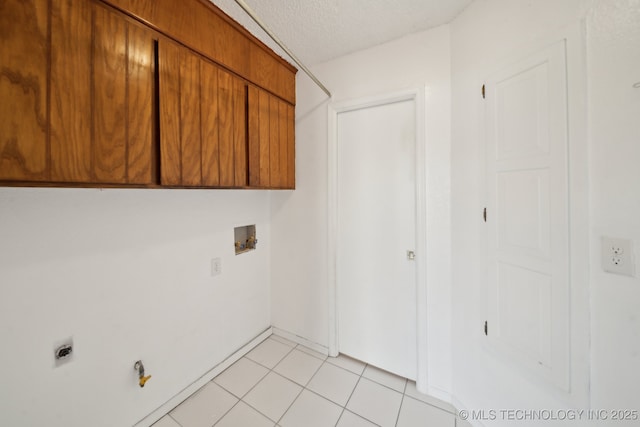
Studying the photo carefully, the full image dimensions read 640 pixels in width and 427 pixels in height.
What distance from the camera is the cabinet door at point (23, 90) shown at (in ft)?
2.24

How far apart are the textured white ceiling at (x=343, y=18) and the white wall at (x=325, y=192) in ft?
0.30

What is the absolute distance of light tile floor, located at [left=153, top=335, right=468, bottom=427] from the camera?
1.35 metres

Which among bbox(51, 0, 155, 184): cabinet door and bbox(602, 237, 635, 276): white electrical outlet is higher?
bbox(51, 0, 155, 184): cabinet door

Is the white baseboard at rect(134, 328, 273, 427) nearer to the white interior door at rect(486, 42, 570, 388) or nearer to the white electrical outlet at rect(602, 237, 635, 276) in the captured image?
the white interior door at rect(486, 42, 570, 388)

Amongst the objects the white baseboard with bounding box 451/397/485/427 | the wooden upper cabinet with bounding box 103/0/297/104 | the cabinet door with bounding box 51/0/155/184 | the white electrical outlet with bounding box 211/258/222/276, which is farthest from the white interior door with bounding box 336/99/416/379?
the cabinet door with bounding box 51/0/155/184

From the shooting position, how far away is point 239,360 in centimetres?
188

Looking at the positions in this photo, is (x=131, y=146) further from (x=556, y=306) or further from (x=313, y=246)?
(x=556, y=306)

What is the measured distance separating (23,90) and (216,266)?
1.33 m

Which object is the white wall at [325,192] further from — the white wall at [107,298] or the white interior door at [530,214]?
the white wall at [107,298]

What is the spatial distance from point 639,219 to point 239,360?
2474 millimetres

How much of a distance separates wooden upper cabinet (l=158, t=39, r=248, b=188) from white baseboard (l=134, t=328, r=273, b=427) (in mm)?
1442

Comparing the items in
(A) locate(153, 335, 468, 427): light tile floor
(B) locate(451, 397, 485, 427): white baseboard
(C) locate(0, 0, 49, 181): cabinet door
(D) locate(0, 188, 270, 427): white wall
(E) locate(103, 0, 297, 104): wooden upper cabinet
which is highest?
(E) locate(103, 0, 297, 104): wooden upper cabinet

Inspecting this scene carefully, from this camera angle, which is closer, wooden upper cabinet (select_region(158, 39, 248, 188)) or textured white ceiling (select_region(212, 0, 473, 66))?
wooden upper cabinet (select_region(158, 39, 248, 188))

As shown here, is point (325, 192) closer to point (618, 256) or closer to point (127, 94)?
point (127, 94)
